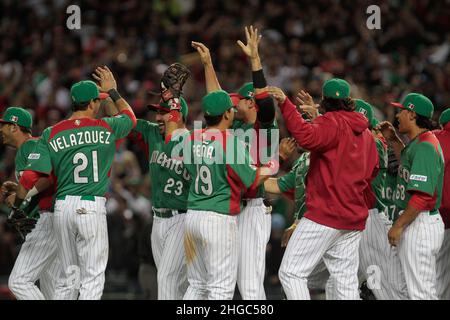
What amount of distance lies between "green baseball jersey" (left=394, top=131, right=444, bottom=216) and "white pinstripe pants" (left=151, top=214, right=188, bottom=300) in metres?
2.00

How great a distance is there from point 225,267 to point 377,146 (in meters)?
1.98

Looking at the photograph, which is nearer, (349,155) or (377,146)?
(349,155)

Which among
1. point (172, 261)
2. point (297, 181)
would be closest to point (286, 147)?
point (297, 181)

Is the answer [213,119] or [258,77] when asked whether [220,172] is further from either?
[258,77]

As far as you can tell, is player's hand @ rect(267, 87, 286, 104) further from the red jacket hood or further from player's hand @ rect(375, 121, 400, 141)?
player's hand @ rect(375, 121, 400, 141)

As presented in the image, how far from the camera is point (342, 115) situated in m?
7.79

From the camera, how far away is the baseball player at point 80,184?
8047 millimetres

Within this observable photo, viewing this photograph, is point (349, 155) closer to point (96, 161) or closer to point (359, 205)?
point (359, 205)

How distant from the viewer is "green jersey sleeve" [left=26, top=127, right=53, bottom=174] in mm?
8047

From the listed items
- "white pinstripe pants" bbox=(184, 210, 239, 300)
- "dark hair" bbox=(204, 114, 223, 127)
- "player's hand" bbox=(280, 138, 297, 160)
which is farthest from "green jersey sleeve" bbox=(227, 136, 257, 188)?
"player's hand" bbox=(280, 138, 297, 160)
